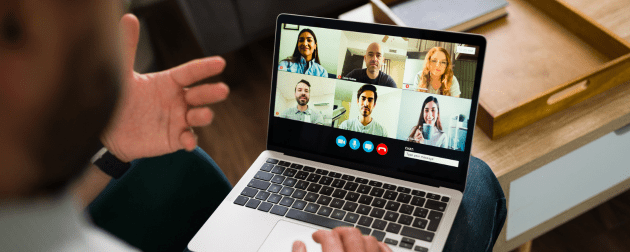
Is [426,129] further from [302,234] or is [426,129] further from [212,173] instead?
[212,173]

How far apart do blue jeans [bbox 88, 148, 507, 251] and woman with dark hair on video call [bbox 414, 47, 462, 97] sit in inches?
9.1

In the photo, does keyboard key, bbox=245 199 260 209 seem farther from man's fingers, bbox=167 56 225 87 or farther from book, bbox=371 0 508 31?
book, bbox=371 0 508 31

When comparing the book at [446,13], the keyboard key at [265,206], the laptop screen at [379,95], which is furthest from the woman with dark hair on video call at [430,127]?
the book at [446,13]

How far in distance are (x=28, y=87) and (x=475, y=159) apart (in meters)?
0.90

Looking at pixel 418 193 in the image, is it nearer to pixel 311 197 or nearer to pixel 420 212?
pixel 420 212

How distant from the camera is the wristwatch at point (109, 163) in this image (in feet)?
2.58

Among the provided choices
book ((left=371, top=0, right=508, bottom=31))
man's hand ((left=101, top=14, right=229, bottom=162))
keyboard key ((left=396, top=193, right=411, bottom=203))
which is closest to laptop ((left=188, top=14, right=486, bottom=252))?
keyboard key ((left=396, top=193, right=411, bottom=203))

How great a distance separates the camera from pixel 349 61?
82cm

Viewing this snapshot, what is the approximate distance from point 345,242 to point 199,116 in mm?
319

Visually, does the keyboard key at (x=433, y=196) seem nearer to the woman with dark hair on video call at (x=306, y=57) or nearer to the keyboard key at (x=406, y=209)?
the keyboard key at (x=406, y=209)

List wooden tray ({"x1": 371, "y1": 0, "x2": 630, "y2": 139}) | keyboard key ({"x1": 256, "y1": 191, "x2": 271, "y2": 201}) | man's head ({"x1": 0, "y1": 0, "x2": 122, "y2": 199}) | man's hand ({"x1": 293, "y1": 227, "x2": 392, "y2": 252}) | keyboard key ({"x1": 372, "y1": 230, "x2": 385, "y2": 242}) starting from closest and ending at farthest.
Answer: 1. man's head ({"x1": 0, "y1": 0, "x2": 122, "y2": 199})
2. man's hand ({"x1": 293, "y1": 227, "x2": 392, "y2": 252})
3. keyboard key ({"x1": 372, "y1": 230, "x2": 385, "y2": 242})
4. keyboard key ({"x1": 256, "y1": 191, "x2": 271, "y2": 201})
5. wooden tray ({"x1": 371, "y1": 0, "x2": 630, "y2": 139})

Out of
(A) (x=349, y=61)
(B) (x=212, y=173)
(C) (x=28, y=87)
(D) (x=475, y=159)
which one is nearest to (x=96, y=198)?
(B) (x=212, y=173)

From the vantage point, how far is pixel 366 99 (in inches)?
32.3

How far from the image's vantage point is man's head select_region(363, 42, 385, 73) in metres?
0.80
